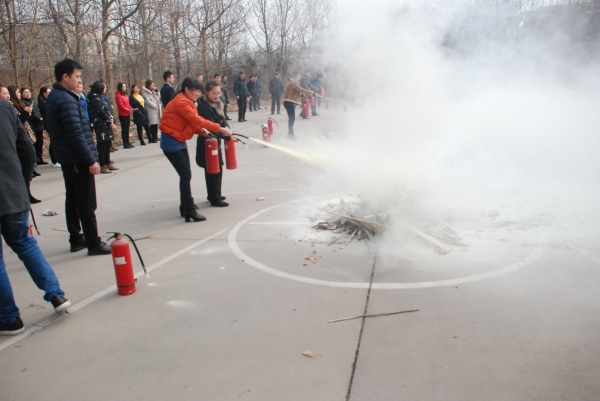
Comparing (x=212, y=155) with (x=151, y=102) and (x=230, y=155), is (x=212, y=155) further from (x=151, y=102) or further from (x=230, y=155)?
(x=151, y=102)

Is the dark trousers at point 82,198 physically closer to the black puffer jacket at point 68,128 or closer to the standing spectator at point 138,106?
the black puffer jacket at point 68,128

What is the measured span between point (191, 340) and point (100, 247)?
7.76 ft

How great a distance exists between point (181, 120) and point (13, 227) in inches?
114

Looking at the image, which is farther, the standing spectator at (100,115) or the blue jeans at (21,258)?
the standing spectator at (100,115)

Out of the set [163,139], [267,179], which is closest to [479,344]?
[163,139]

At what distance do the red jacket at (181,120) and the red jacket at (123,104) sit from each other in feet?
23.4

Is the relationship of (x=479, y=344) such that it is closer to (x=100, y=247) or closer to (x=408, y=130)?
(x=100, y=247)

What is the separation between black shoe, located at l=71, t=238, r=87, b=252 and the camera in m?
5.20

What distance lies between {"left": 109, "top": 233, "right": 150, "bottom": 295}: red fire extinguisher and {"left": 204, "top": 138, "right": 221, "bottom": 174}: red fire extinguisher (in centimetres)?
261

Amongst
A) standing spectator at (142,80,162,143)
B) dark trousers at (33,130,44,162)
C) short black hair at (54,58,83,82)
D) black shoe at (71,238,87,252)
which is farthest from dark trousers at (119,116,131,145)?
short black hair at (54,58,83,82)

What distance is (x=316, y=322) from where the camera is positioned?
335 centimetres

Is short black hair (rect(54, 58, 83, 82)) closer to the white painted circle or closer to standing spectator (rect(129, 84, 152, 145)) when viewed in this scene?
the white painted circle

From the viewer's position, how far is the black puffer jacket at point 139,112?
12.6 metres

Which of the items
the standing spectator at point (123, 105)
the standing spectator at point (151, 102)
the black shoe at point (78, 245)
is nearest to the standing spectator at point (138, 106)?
the standing spectator at point (151, 102)
